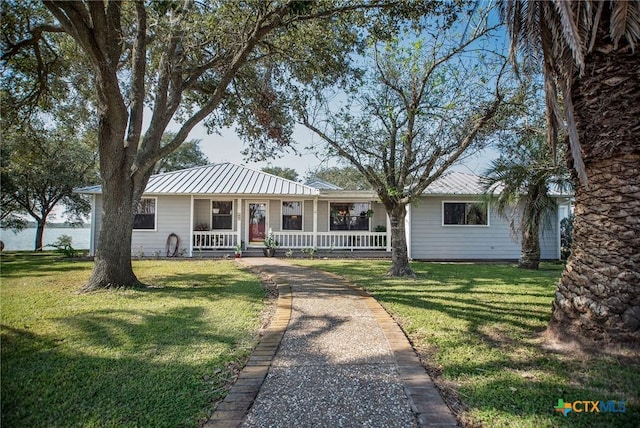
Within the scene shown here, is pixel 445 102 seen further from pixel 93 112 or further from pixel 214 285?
pixel 93 112

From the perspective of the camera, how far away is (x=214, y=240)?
16.0 metres

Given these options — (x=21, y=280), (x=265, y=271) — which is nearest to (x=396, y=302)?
(x=265, y=271)

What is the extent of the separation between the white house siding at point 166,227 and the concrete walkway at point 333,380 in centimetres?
1177

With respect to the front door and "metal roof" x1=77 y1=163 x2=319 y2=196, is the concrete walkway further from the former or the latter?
the front door

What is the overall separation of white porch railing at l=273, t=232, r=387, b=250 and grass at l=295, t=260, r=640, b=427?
940cm

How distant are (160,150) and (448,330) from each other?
700 cm

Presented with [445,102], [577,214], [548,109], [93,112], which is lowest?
[577,214]

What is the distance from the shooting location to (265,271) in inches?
418

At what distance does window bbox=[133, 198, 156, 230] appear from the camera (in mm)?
15758

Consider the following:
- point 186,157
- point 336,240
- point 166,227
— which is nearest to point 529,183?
point 336,240

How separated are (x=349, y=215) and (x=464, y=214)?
17.8ft

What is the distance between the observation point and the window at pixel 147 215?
15.8 m

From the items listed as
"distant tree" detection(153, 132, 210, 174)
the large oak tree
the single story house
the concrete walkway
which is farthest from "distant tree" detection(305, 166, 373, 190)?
"distant tree" detection(153, 132, 210, 174)

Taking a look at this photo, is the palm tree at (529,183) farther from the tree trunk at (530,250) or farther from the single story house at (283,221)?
the single story house at (283,221)
